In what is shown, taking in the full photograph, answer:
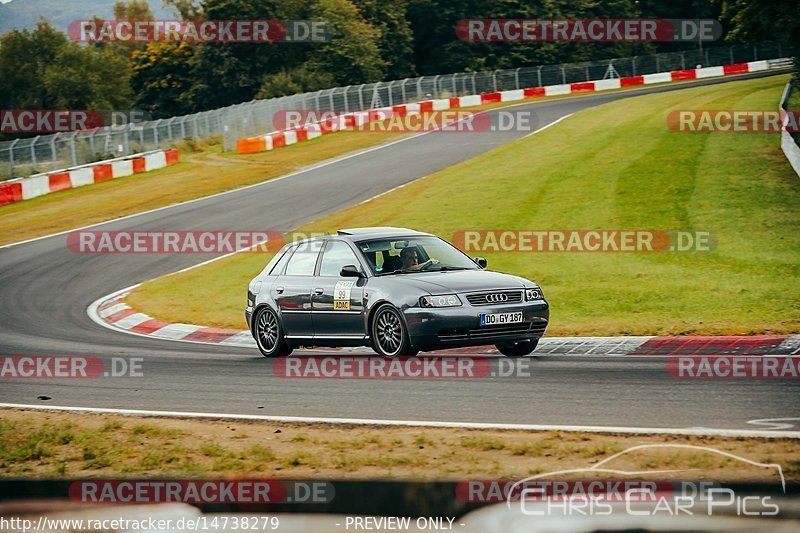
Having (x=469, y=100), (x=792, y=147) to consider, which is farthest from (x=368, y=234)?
(x=469, y=100)

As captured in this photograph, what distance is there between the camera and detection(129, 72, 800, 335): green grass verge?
49.7 feet

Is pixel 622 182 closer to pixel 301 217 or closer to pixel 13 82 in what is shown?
pixel 301 217

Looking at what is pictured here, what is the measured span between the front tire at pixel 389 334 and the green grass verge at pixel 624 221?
2.84m

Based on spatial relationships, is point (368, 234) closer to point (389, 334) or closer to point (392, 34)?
point (389, 334)

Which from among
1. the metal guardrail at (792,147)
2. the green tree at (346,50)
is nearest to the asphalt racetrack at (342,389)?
the metal guardrail at (792,147)

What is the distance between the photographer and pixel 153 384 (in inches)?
471

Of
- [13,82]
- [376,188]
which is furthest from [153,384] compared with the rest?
[13,82]

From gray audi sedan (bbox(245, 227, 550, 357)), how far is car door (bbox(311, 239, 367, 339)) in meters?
0.01

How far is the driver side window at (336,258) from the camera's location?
43.0 feet

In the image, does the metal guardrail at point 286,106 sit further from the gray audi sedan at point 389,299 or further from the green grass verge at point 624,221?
the gray audi sedan at point 389,299

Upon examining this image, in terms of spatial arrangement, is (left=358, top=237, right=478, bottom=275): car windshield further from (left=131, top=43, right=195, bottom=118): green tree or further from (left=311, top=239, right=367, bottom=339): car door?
(left=131, top=43, right=195, bottom=118): green tree

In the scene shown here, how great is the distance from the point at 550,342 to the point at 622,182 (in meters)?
12.6

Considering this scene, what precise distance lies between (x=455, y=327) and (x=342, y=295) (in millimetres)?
1802

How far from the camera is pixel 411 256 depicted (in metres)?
13.0
